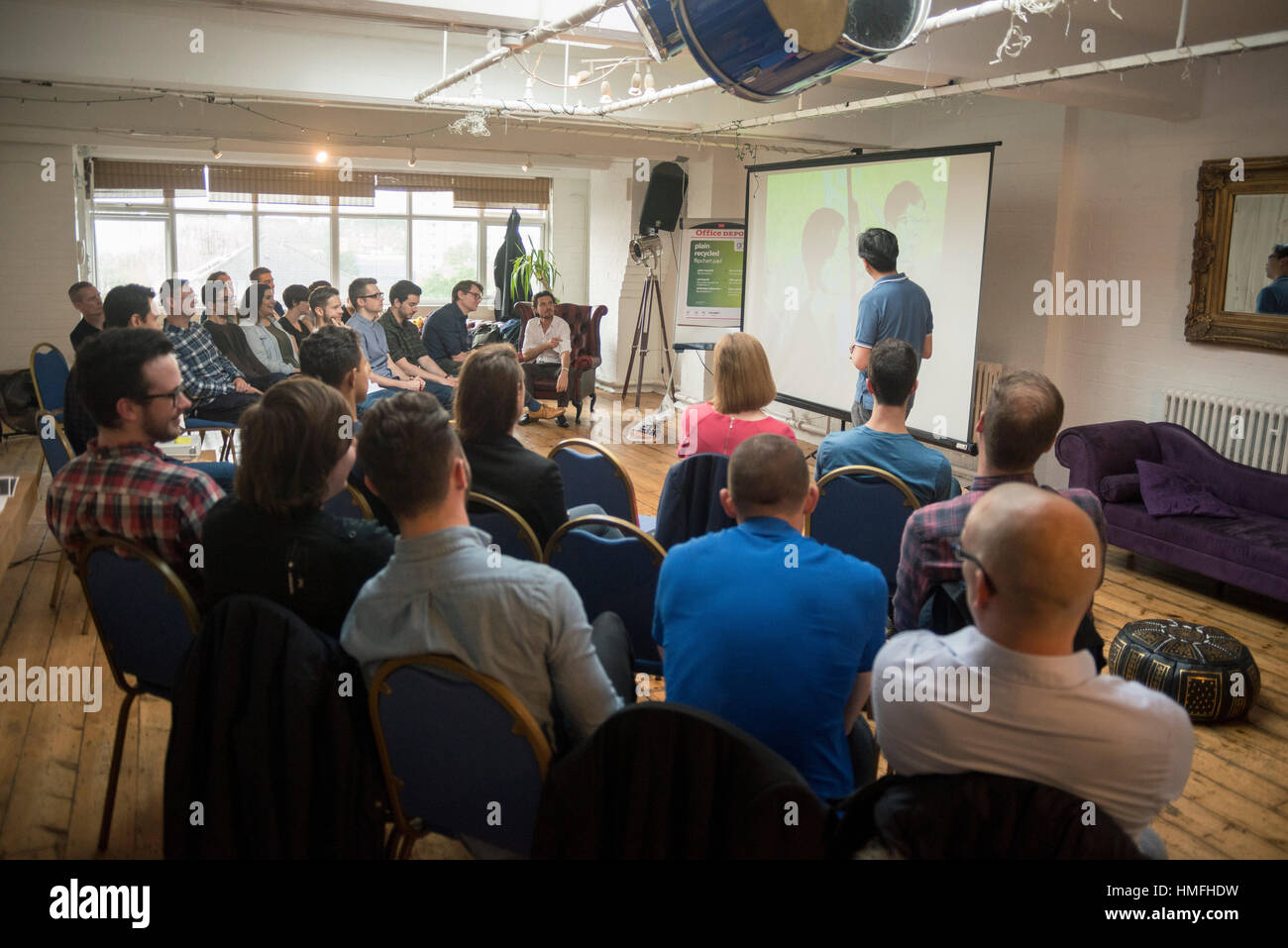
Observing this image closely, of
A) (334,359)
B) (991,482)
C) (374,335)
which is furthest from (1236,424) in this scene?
(374,335)

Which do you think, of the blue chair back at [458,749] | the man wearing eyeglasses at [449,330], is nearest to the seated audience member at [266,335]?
the man wearing eyeglasses at [449,330]

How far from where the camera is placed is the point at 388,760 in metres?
1.67

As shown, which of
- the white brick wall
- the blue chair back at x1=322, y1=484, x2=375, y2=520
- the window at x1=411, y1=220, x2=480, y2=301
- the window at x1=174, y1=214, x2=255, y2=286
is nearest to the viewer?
the blue chair back at x1=322, y1=484, x2=375, y2=520

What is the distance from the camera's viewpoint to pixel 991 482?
228cm

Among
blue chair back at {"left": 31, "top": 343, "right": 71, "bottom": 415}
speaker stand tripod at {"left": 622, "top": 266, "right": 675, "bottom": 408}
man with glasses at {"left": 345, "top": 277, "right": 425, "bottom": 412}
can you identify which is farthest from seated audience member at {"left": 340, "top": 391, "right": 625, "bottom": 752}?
speaker stand tripod at {"left": 622, "top": 266, "right": 675, "bottom": 408}

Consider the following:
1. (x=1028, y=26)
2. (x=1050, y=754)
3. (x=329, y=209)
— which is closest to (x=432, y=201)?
(x=329, y=209)

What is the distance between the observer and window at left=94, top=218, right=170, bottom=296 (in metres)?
11.8

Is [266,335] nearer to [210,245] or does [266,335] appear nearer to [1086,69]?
[1086,69]

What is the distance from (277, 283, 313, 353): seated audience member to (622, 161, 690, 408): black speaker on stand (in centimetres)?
326

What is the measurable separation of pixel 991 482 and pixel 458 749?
1381 millimetres

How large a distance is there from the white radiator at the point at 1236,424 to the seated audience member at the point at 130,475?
16.8 feet

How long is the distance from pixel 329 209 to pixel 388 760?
39.5 ft

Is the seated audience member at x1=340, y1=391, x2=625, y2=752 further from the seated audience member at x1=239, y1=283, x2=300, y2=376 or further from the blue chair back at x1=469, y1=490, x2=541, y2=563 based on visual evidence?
the seated audience member at x1=239, y1=283, x2=300, y2=376
